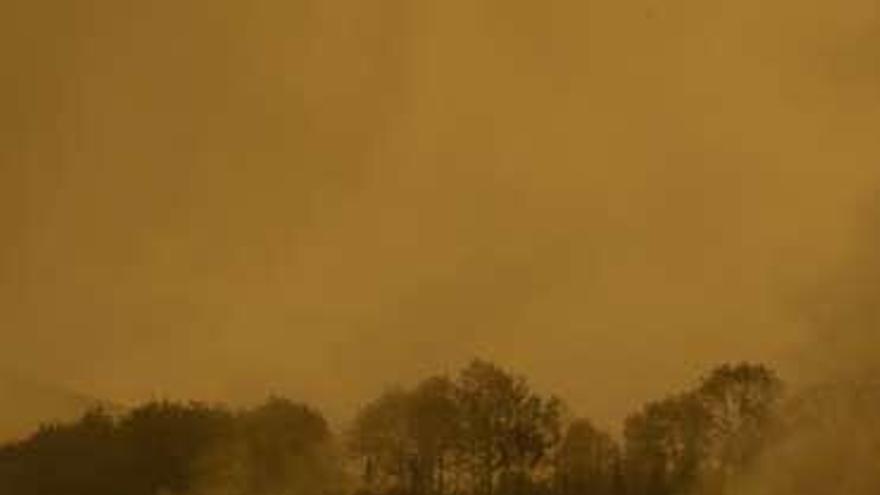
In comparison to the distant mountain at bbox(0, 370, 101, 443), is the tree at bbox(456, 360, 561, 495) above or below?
below

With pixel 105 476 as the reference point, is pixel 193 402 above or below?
above

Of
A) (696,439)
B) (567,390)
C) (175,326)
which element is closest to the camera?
(696,439)

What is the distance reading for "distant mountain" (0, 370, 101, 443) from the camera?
3556cm

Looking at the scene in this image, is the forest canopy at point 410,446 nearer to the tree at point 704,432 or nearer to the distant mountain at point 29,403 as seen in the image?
the tree at point 704,432

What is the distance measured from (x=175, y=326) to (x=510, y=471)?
1180 centimetres

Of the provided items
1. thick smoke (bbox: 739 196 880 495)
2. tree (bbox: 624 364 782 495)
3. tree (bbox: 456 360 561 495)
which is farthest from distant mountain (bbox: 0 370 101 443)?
thick smoke (bbox: 739 196 880 495)

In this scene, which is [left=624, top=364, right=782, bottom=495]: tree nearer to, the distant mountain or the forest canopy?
the forest canopy

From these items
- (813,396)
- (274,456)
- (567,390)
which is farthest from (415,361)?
(813,396)

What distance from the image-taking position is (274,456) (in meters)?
28.8

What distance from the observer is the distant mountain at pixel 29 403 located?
35562mm

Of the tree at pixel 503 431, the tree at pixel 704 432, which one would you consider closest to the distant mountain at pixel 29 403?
the tree at pixel 503 431

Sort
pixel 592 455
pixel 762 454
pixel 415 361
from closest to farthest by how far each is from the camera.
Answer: pixel 762 454 < pixel 592 455 < pixel 415 361

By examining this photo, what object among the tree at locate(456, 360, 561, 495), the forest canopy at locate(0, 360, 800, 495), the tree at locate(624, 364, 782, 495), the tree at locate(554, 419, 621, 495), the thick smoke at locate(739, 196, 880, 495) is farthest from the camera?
the tree at locate(456, 360, 561, 495)

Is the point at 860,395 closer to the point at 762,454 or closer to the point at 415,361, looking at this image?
the point at 762,454
